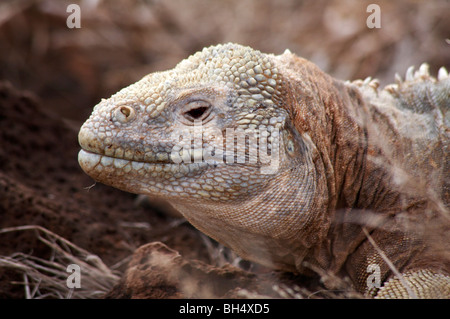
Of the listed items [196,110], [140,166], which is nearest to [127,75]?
[196,110]

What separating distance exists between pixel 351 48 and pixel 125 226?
7.19 meters

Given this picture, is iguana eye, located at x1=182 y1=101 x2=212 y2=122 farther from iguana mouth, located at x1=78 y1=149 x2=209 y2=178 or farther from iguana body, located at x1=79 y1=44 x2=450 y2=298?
iguana mouth, located at x1=78 y1=149 x2=209 y2=178

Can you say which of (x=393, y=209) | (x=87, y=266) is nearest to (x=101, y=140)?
(x=87, y=266)

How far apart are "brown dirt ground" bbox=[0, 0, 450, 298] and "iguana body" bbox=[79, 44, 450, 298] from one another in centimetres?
57

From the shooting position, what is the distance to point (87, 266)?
536 centimetres

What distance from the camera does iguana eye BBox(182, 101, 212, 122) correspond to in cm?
405

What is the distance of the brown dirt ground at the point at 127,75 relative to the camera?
519 centimetres

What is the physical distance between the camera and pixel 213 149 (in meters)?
3.93

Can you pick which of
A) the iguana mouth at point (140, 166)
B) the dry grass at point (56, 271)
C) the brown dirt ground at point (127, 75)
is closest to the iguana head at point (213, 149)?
the iguana mouth at point (140, 166)

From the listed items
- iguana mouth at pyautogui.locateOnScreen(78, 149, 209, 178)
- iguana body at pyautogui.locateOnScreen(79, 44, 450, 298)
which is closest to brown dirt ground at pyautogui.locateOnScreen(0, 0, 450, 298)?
iguana body at pyautogui.locateOnScreen(79, 44, 450, 298)

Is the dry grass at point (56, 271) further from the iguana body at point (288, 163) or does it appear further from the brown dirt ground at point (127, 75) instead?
the iguana body at point (288, 163)

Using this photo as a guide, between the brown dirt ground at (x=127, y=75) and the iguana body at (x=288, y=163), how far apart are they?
57cm

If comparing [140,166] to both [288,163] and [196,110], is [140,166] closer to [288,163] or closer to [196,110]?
[196,110]

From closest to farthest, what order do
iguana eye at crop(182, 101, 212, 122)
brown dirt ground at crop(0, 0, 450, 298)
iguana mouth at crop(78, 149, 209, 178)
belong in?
iguana mouth at crop(78, 149, 209, 178) < iguana eye at crop(182, 101, 212, 122) < brown dirt ground at crop(0, 0, 450, 298)
